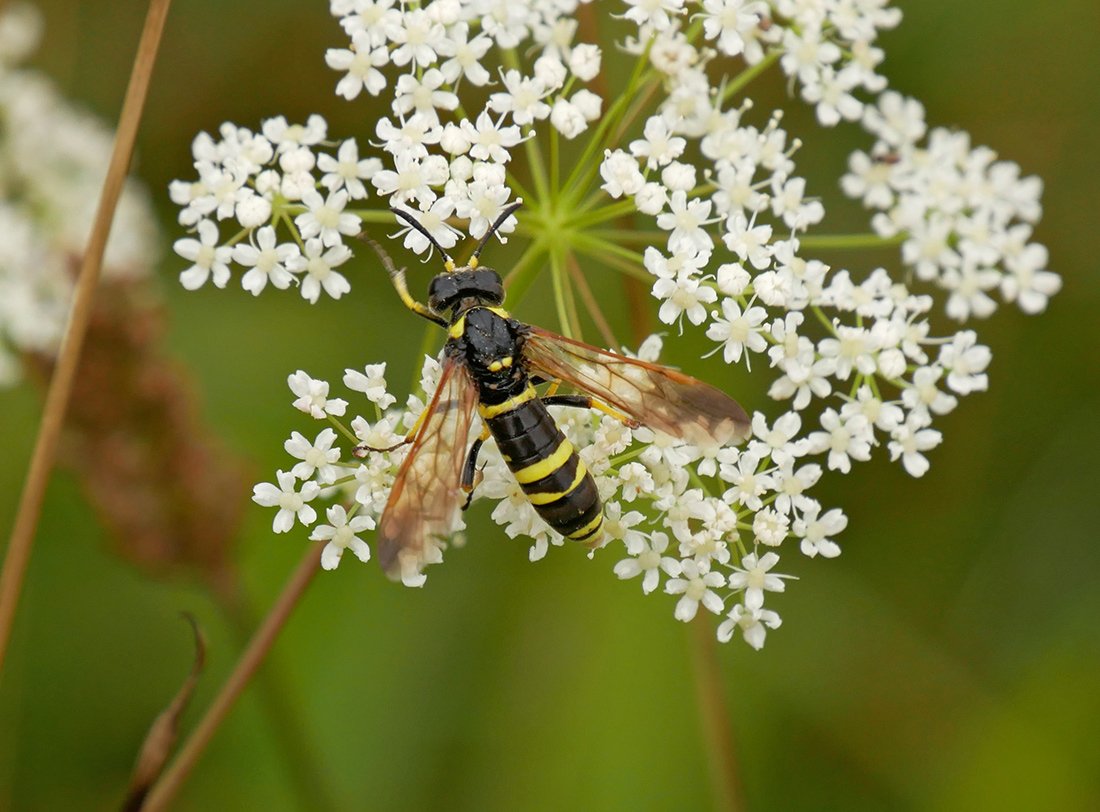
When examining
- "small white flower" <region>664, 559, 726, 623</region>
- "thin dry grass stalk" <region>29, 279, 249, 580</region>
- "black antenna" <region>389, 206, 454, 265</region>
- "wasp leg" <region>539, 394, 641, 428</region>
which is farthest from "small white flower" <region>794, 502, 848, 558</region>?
"thin dry grass stalk" <region>29, 279, 249, 580</region>

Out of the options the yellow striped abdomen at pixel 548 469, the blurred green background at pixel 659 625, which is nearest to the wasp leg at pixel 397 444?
the yellow striped abdomen at pixel 548 469

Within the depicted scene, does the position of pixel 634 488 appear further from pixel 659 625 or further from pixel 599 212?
pixel 659 625

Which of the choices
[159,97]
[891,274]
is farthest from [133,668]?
[891,274]

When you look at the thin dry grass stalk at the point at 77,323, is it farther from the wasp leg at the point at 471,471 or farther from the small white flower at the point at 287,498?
the wasp leg at the point at 471,471

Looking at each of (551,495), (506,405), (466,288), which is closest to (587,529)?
(551,495)

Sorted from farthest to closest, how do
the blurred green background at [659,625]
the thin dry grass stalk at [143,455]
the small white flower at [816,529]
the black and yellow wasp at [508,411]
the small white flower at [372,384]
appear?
the blurred green background at [659,625] < the thin dry grass stalk at [143,455] < the small white flower at [816,529] < the small white flower at [372,384] < the black and yellow wasp at [508,411]

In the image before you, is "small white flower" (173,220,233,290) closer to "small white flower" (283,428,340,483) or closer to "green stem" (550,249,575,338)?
"small white flower" (283,428,340,483)
